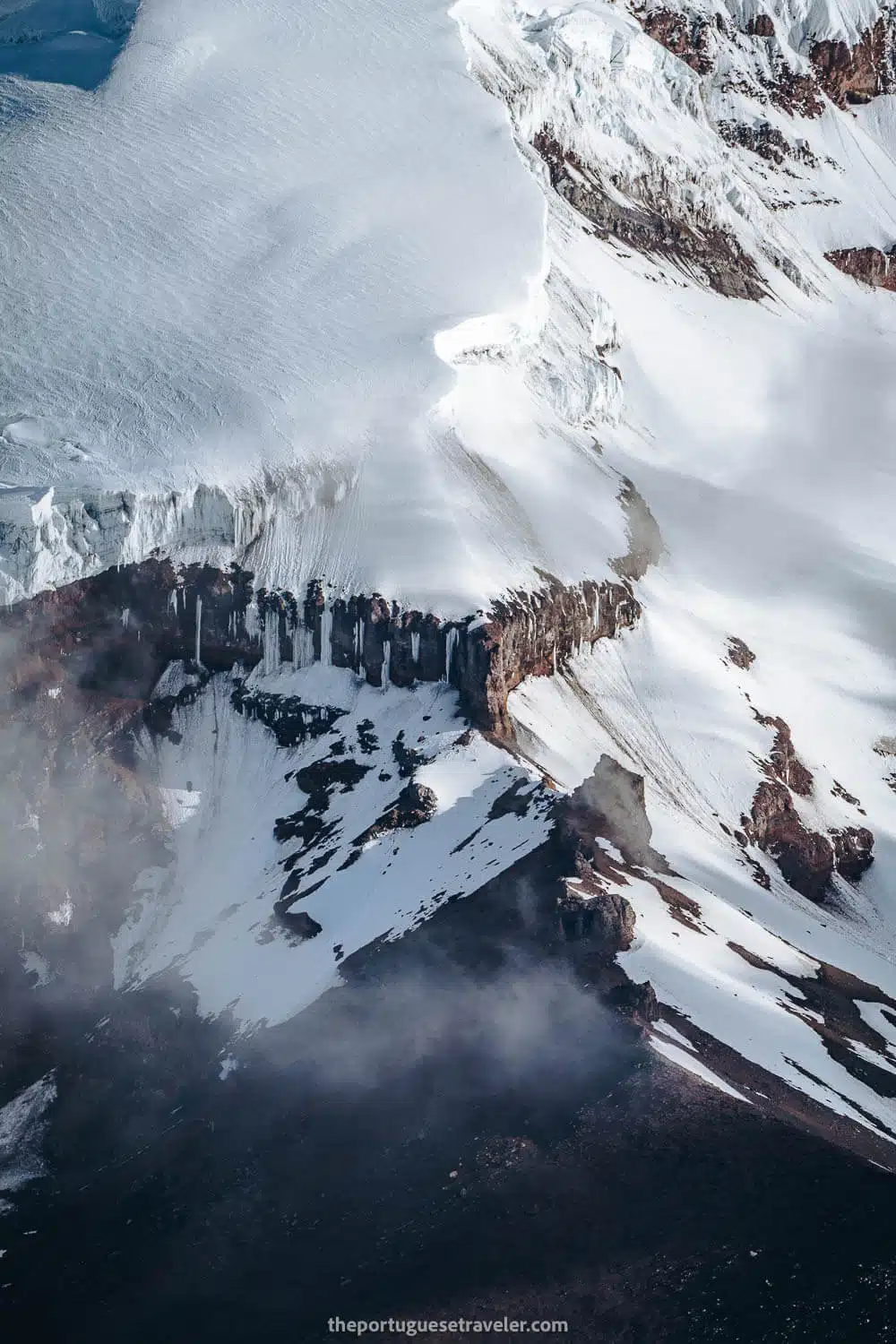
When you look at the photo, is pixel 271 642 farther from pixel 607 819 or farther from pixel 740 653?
pixel 740 653

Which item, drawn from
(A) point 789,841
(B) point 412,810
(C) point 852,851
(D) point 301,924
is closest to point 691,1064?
(D) point 301,924

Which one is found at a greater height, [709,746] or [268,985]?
[268,985]

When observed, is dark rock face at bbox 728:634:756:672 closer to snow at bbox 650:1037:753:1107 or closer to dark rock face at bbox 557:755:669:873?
dark rock face at bbox 557:755:669:873

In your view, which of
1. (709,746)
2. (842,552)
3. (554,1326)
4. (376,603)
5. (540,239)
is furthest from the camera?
(842,552)

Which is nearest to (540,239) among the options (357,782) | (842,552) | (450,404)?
(450,404)

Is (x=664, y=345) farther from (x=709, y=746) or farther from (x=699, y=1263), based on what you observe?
(x=699, y=1263)

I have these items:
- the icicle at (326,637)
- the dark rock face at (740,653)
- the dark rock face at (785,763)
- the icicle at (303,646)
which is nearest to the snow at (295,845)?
the icicle at (303,646)
